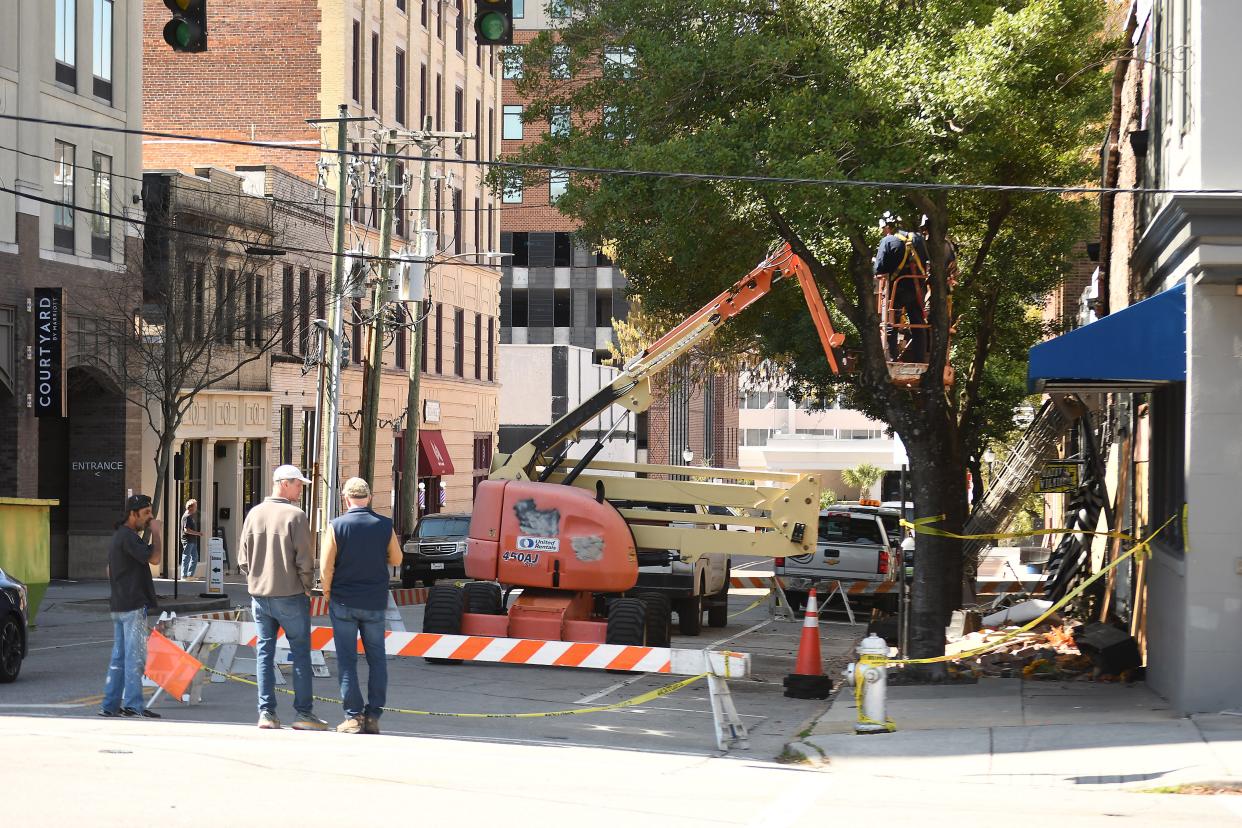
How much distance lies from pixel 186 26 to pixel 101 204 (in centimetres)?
2228

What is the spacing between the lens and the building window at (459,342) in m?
58.4

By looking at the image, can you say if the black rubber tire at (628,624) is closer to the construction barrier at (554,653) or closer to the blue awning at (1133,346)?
the construction barrier at (554,653)

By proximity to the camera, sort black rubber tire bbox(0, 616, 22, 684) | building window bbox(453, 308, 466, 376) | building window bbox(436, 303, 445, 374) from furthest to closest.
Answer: building window bbox(453, 308, 466, 376) → building window bbox(436, 303, 445, 374) → black rubber tire bbox(0, 616, 22, 684)

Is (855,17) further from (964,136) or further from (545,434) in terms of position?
(545,434)

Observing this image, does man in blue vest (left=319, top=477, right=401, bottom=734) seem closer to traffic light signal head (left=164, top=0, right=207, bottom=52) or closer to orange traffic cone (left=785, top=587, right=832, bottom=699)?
traffic light signal head (left=164, top=0, right=207, bottom=52)

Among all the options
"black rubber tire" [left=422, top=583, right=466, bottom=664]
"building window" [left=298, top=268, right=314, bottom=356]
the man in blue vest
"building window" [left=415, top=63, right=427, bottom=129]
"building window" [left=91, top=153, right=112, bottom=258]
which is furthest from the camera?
"building window" [left=415, top=63, right=427, bottom=129]

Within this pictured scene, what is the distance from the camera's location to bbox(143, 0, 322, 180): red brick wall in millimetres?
47969

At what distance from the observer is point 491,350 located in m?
63.9

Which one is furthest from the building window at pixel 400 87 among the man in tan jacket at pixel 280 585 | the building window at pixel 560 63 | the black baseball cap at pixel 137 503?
the man in tan jacket at pixel 280 585

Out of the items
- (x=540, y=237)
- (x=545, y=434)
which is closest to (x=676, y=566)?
(x=545, y=434)

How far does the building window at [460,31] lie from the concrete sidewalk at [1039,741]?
157 feet

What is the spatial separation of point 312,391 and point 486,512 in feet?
89.7

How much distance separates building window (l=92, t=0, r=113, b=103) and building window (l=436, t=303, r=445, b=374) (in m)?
20.9

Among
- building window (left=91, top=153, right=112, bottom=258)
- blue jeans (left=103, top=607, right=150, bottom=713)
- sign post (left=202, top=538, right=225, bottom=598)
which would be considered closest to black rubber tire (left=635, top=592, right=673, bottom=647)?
blue jeans (left=103, top=607, right=150, bottom=713)
